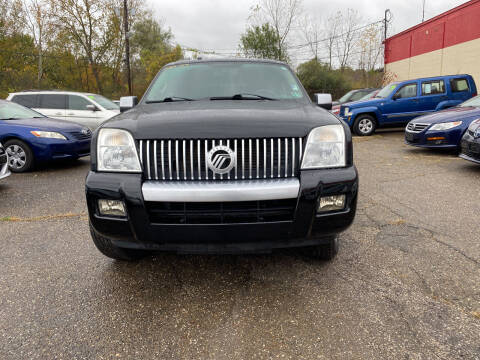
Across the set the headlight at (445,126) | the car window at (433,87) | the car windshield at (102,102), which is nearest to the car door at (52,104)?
the car windshield at (102,102)

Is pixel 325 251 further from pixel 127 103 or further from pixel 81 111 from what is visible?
pixel 81 111

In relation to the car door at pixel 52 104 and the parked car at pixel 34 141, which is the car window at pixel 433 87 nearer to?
the parked car at pixel 34 141

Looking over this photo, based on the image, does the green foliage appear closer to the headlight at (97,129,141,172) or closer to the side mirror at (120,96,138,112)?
the side mirror at (120,96,138,112)

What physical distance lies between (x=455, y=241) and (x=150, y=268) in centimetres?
271

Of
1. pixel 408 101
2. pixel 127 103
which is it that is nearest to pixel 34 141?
pixel 127 103

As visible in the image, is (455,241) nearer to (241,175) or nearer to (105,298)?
(241,175)

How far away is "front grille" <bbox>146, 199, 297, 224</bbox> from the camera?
196 centimetres

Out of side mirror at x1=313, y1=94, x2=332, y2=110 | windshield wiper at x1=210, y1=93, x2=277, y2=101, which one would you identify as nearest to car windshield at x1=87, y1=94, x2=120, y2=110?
windshield wiper at x1=210, y1=93, x2=277, y2=101

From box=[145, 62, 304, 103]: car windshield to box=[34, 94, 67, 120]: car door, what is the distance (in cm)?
721

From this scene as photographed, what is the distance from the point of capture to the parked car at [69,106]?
367 inches

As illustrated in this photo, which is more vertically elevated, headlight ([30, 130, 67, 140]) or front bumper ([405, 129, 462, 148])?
headlight ([30, 130, 67, 140])

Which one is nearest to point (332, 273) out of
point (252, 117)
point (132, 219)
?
point (252, 117)

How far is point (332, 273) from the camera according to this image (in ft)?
8.46

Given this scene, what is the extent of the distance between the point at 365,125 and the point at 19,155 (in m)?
9.77
